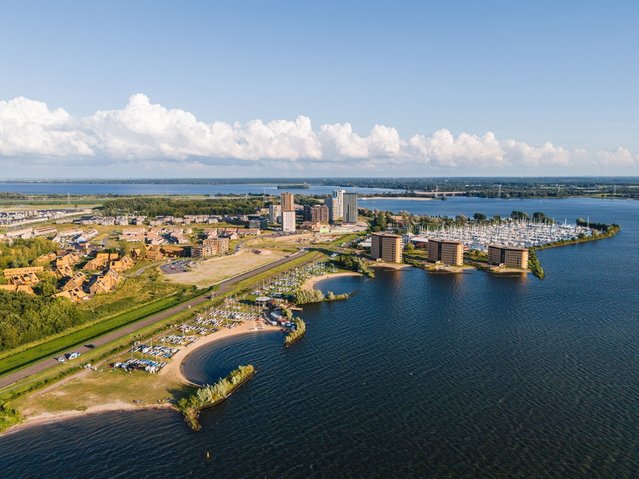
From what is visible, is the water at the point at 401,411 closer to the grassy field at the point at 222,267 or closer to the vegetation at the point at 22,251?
the grassy field at the point at 222,267

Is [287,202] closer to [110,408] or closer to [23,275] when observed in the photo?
[23,275]

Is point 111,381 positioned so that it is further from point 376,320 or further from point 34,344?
point 376,320

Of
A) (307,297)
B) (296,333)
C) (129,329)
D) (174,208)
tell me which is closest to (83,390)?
(129,329)

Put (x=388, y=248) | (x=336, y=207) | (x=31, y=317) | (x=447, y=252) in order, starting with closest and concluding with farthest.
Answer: (x=31, y=317) → (x=447, y=252) → (x=388, y=248) → (x=336, y=207)

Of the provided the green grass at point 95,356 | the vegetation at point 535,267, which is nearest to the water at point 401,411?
the green grass at point 95,356

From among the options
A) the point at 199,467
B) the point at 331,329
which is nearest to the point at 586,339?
the point at 331,329
